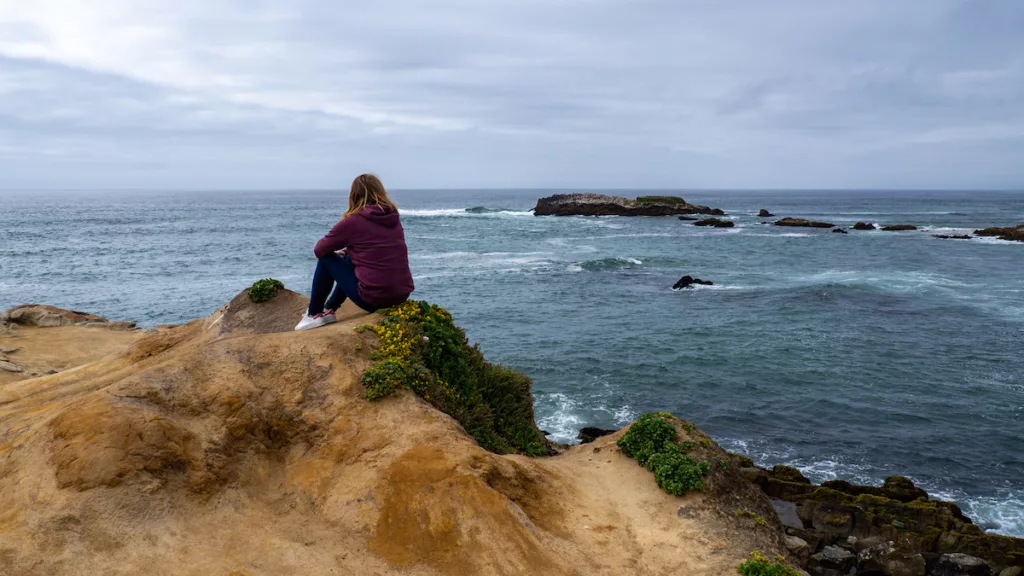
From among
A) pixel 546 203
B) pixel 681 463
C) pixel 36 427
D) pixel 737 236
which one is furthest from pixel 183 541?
pixel 546 203

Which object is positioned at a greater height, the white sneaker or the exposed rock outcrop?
the white sneaker

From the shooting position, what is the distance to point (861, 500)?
1423 centimetres

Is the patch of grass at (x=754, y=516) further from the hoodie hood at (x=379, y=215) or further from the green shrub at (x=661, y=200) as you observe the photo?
the green shrub at (x=661, y=200)

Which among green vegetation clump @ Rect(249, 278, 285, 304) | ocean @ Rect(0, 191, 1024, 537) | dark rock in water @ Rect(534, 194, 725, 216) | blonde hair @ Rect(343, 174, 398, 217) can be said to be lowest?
ocean @ Rect(0, 191, 1024, 537)

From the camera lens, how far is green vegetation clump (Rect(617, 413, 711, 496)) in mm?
9844

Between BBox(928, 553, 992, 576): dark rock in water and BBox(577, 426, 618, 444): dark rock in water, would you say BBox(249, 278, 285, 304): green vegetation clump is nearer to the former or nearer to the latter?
BBox(577, 426, 618, 444): dark rock in water

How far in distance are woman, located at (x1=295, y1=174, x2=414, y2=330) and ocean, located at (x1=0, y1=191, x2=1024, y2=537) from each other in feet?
33.3

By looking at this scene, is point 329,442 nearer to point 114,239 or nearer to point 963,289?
point 963,289

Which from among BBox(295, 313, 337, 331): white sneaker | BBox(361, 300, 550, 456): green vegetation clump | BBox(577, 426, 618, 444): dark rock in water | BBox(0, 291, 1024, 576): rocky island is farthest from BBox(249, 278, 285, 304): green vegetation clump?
BBox(577, 426, 618, 444): dark rock in water

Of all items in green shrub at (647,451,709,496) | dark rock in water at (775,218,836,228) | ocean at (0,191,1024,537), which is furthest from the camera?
dark rock in water at (775,218,836,228)

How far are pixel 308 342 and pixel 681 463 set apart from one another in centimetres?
615

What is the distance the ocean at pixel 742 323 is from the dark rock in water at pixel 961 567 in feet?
11.1

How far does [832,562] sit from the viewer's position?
41.0 ft

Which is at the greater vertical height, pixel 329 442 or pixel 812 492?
pixel 329 442
